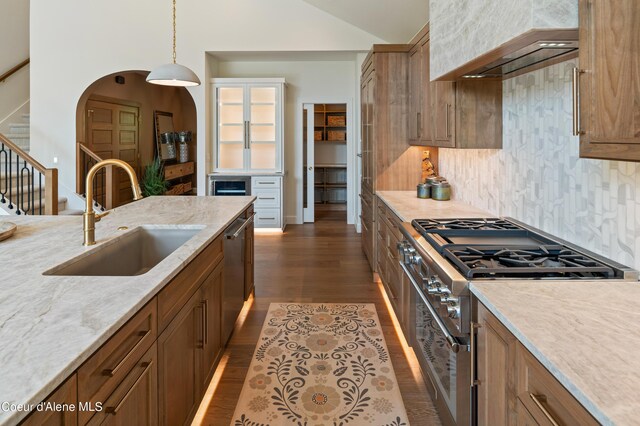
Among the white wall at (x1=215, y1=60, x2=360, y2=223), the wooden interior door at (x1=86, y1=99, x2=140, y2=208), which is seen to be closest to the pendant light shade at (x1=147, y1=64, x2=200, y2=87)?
the wooden interior door at (x1=86, y1=99, x2=140, y2=208)

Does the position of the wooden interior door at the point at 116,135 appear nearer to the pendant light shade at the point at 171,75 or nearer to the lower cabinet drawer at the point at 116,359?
the pendant light shade at the point at 171,75

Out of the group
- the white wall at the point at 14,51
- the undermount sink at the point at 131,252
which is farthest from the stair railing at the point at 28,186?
the undermount sink at the point at 131,252

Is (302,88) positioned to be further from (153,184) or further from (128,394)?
(128,394)

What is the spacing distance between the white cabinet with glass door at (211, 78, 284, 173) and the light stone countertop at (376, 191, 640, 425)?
6.37 m

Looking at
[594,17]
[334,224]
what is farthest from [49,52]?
[594,17]

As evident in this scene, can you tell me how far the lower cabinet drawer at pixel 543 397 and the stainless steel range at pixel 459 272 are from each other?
42 cm

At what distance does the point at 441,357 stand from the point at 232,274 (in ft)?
5.17

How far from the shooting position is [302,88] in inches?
314

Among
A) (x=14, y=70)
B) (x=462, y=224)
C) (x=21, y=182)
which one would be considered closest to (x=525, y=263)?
(x=462, y=224)

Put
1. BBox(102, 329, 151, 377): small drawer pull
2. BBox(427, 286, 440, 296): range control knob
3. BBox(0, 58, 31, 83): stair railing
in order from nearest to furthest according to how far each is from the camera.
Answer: BBox(102, 329, 151, 377): small drawer pull → BBox(427, 286, 440, 296): range control knob → BBox(0, 58, 31, 83): stair railing

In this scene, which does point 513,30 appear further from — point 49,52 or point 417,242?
point 49,52

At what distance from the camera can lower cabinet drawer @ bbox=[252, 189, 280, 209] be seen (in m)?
7.55

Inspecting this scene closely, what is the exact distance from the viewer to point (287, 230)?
7.62 m

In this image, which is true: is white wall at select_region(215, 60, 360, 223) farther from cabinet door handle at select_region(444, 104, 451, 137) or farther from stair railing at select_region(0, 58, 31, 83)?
cabinet door handle at select_region(444, 104, 451, 137)
